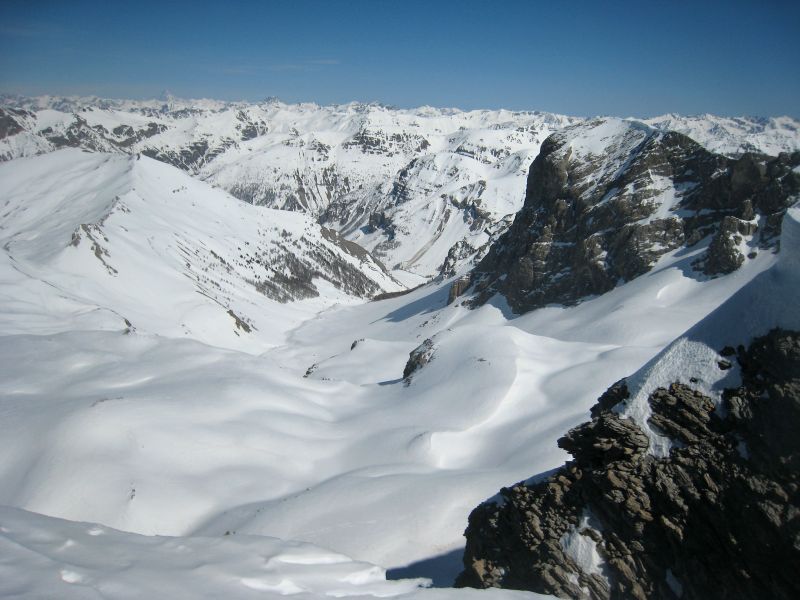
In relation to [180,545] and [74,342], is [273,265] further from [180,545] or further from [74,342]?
[180,545]

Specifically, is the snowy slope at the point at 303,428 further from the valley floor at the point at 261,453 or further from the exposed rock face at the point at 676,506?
the exposed rock face at the point at 676,506

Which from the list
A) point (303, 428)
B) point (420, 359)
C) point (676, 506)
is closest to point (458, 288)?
point (420, 359)

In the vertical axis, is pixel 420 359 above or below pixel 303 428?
above

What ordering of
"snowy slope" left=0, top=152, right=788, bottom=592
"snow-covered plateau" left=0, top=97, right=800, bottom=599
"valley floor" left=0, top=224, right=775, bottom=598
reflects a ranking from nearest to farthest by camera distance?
"valley floor" left=0, top=224, right=775, bottom=598
"snow-covered plateau" left=0, top=97, right=800, bottom=599
"snowy slope" left=0, top=152, right=788, bottom=592

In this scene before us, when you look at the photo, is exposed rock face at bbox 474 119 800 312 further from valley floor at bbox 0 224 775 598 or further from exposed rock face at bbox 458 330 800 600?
exposed rock face at bbox 458 330 800 600

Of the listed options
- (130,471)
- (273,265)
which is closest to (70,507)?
(130,471)

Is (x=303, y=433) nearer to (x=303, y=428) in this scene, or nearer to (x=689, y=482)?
(x=303, y=428)

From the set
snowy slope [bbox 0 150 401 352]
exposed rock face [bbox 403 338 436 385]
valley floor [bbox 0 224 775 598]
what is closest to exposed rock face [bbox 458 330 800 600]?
valley floor [bbox 0 224 775 598]
